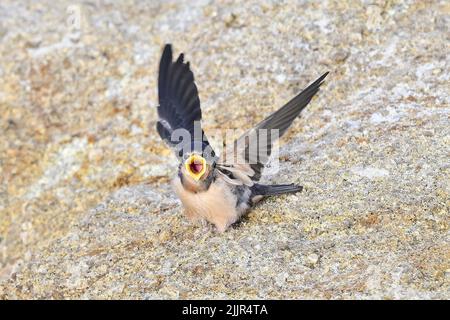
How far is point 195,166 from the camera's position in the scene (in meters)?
4.59

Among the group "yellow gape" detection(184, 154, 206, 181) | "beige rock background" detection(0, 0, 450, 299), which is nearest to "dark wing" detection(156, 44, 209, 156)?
"beige rock background" detection(0, 0, 450, 299)

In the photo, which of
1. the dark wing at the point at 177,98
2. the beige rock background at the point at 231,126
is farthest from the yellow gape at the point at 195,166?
the dark wing at the point at 177,98

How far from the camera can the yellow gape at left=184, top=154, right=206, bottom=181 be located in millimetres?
4559

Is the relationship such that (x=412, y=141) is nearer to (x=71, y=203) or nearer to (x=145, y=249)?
(x=145, y=249)

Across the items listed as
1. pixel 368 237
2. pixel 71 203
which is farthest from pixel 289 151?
pixel 71 203

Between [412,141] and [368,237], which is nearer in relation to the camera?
[368,237]

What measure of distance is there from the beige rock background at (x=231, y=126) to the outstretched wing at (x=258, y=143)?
341 millimetres

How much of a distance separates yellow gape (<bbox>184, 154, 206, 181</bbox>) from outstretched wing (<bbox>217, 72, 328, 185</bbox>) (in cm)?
24

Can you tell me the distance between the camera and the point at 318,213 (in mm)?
4762

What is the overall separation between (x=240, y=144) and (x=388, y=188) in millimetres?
1062

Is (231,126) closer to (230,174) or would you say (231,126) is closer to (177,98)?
(177,98)

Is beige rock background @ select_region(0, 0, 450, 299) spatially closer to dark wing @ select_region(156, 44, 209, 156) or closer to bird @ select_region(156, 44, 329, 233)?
bird @ select_region(156, 44, 329, 233)

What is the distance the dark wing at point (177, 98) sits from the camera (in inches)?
219
